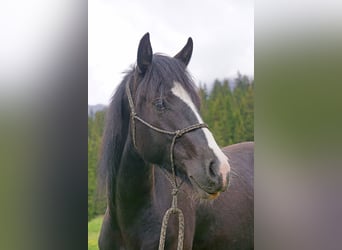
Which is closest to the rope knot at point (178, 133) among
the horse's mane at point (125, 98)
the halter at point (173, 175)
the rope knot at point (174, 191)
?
the halter at point (173, 175)

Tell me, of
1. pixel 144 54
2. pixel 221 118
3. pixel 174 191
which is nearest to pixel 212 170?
pixel 174 191

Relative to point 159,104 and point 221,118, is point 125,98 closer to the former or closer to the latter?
point 159,104

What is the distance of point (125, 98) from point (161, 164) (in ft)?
0.78

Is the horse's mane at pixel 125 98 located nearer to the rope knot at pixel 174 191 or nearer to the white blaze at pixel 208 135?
the white blaze at pixel 208 135

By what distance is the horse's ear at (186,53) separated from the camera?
1.54m

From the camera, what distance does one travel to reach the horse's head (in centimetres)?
135

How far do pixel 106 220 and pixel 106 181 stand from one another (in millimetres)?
135

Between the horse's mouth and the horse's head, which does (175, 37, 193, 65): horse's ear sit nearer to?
the horse's head

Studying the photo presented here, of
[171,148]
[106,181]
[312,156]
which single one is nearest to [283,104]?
[312,156]

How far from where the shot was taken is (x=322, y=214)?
1.69 metres

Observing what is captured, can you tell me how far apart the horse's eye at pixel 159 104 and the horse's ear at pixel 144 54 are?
11 cm

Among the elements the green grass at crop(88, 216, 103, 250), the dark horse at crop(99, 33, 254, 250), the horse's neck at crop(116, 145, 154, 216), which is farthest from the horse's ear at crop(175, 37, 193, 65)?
the green grass at crop(88, 216, 103, 250)

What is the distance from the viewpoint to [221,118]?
1.60 meters

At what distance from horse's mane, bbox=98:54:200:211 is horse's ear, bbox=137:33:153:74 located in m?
0.02
